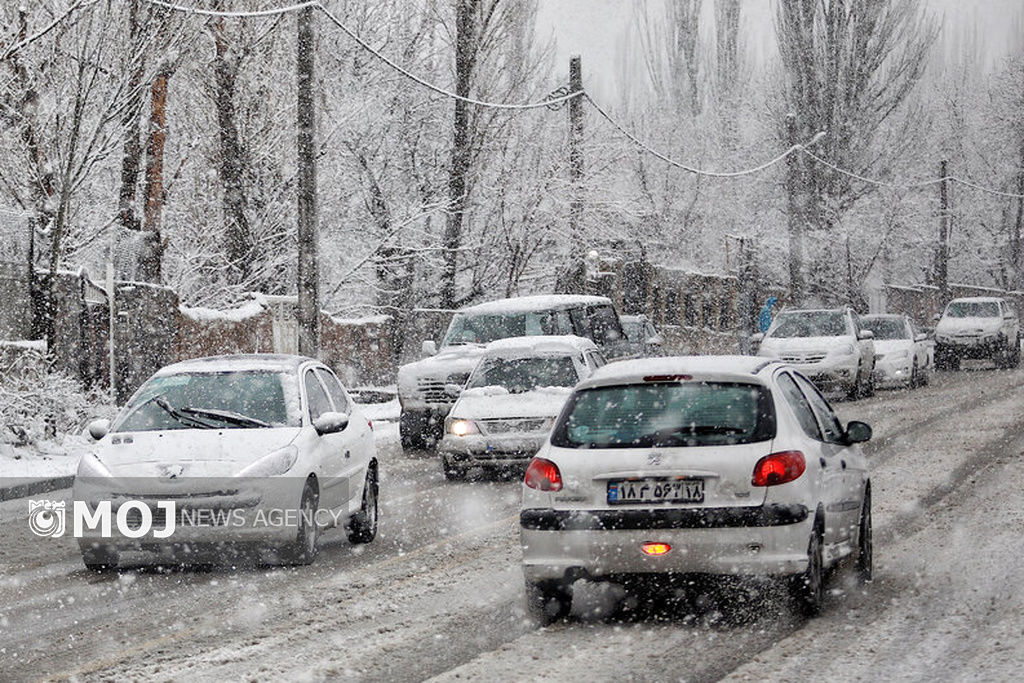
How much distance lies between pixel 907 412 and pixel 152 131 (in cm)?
1298

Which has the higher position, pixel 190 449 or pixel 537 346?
pixel 537 346

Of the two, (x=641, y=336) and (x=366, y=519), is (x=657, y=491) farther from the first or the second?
(x=641, y=336)

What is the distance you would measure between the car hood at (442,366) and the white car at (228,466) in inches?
298

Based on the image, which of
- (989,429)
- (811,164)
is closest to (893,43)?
(811,164)

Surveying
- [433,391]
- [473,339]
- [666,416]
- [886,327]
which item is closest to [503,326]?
[473,339]

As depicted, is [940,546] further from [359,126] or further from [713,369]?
[359,126]

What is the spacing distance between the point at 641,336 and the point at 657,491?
64.6 feet

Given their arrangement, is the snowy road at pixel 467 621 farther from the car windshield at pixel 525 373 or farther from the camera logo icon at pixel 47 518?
the car windshield at pixel 525 373

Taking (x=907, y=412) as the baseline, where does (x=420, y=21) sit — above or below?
above

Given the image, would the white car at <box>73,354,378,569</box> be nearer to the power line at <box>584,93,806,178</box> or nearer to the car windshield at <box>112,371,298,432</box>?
the car windshield at <box>112,371,298,432</box>

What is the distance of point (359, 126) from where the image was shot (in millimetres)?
31797

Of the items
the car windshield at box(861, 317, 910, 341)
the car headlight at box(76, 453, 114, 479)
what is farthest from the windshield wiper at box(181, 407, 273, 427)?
the car windshield at box(861, 317, 910, 341)

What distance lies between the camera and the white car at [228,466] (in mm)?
9625

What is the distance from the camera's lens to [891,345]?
29844mm
